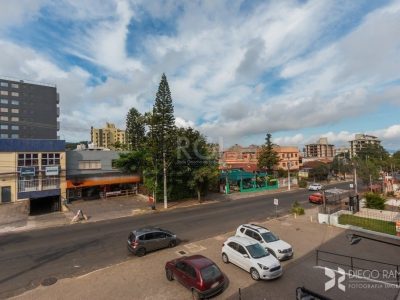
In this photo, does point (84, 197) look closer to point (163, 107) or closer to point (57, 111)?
point (163, 107)

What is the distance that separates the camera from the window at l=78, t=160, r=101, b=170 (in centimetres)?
3806

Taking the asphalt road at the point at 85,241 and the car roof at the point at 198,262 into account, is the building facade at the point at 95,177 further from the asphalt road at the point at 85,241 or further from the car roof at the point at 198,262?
the car roof at the point at 198,262

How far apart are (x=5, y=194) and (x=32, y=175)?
364cm

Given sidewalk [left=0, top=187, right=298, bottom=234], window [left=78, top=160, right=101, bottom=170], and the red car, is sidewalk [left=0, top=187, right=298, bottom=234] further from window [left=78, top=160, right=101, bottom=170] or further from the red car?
the red car

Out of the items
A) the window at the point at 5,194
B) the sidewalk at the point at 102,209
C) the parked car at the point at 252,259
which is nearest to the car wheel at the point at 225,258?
the parked car at the point at 252,259

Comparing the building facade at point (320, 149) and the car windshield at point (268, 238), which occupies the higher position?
the building facade at point (320, 149)

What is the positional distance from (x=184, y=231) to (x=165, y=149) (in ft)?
44.5

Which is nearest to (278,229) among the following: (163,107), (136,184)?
(163,107)

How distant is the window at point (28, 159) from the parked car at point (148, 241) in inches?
905

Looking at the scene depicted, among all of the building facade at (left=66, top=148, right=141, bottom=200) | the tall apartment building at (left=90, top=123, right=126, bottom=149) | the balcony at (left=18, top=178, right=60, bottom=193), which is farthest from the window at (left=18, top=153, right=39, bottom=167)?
the tall apartment building at (left=90, top=123, right=126, bottom=149)

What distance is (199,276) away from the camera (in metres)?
11.6

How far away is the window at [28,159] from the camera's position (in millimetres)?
32750

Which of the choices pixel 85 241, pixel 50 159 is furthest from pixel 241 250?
pixel 50 159

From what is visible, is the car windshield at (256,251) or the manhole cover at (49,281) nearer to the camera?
the manhole cover at (49,281)
